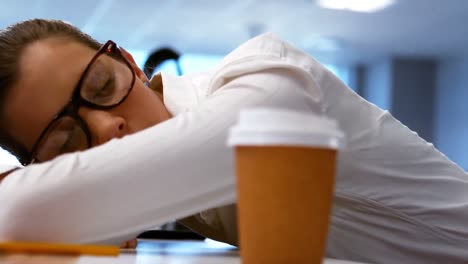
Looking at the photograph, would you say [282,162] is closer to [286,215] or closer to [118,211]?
[286,215]

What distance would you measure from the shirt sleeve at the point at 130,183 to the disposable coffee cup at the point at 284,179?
0.20 metres

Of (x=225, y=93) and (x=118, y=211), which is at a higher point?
(x=225, y=93)

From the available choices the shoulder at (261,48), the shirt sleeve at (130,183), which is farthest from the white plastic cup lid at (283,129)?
the shoulder at (261,48)

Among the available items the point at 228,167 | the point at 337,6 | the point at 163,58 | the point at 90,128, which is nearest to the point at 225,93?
the point at 228,167

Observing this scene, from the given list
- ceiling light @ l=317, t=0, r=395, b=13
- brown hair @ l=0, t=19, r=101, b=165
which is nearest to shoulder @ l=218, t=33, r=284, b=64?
brown hair @ l=0, t=19, r=101, b=165

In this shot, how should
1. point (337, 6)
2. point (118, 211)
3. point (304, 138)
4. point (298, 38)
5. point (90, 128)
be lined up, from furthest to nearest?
point (298, 38) < point (337, 6) < point (90, 128) < point (118, 211) < point (304, 138)

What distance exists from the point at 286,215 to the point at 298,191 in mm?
19

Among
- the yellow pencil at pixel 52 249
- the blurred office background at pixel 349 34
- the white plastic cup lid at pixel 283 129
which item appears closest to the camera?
the white plastic cup lid at pixel 283 129

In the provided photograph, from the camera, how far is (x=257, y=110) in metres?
0.44

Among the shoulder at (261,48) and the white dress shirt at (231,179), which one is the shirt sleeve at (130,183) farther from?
the shoulder at (261,48)

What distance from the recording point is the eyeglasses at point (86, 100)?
857 millimetres

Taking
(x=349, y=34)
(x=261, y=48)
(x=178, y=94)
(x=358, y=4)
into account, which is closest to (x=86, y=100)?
(x=178, y=94)

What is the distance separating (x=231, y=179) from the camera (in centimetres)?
69

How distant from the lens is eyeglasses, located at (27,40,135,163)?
2.81 feet
